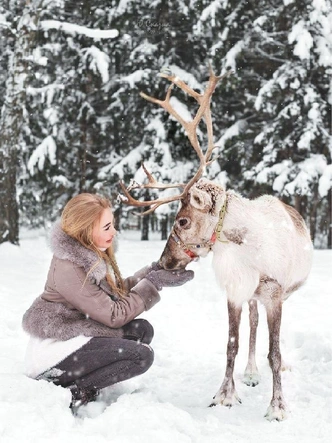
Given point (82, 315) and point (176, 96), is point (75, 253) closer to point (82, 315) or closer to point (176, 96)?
point (82, 315)

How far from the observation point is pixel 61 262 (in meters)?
3.17

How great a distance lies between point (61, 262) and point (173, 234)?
3.18 feet

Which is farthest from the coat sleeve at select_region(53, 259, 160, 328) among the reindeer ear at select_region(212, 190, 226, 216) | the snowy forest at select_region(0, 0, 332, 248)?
the snowy forest at select_region(0, 0, 332, 248)

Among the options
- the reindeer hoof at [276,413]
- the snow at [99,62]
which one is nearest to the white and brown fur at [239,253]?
the reindeer hoof at [276,413]

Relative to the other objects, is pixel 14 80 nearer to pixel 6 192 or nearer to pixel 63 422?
pixel 6 192

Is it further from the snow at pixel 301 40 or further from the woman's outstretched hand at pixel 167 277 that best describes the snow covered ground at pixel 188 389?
the snow at pixel 301 40

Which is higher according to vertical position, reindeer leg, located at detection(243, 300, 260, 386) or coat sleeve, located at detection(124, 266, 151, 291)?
coat sleeve, located at detection(124, 266, 151, 291)

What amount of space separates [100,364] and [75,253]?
2.32 feet

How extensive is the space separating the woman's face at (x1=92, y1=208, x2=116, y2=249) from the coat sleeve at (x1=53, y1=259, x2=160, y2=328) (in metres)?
0.24

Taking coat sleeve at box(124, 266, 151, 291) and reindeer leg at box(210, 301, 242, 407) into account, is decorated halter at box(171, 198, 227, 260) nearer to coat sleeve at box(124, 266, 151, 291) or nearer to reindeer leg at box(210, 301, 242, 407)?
coat sleeve at box(124, 266, 151, 291)

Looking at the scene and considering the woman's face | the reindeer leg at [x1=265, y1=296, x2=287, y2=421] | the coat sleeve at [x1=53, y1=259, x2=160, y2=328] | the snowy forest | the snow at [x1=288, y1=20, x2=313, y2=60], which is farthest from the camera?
the snowy forest

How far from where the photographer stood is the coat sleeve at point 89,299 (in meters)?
3.12

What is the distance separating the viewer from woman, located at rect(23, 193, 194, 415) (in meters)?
3.15

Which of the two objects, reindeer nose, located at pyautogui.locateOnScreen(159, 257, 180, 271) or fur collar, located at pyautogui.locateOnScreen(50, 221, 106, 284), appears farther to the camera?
reindeer nose, located at pyautogui.locateOnScreen(159, 257, 180, 271)
